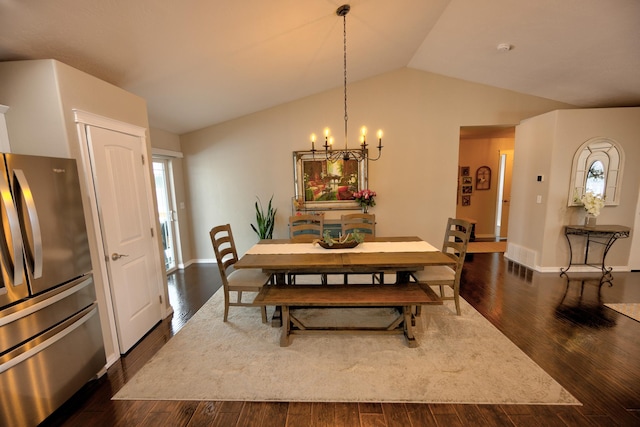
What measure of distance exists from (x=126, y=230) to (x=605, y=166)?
20.8 ft

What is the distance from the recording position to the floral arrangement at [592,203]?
3592 mm

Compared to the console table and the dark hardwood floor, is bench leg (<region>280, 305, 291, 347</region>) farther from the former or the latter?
the console table

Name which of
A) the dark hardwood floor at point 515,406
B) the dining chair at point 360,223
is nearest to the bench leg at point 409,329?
the dark hardwood floor at point 515,406

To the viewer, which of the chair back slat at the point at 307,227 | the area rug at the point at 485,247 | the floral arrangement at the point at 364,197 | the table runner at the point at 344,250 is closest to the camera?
the table runner at the point at 344,250

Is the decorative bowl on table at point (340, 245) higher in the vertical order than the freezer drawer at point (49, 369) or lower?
higher

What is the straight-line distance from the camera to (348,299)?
2.23 meters

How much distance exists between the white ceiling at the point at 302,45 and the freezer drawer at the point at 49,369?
1.94 metres

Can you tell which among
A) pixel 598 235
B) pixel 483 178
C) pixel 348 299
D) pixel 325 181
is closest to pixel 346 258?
pixel 348 299

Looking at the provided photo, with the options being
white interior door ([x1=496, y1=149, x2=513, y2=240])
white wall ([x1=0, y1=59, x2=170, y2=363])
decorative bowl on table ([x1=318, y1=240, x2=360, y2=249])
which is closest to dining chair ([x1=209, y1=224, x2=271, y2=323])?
decorative bowl on table ([x1=318, y1=240, x2=360, y2=249])

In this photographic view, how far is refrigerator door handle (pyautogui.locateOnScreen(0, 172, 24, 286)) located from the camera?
4.56 ft

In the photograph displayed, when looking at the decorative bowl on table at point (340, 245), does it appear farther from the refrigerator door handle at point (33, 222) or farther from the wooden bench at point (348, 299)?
the refrigerator door handle at point (33, 222)

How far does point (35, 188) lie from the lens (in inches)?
61.8

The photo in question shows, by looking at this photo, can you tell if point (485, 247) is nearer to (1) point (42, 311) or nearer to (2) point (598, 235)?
(2) point (598, 235)

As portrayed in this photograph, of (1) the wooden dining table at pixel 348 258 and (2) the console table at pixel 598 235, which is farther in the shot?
(2) the console table at pixel 598 235
